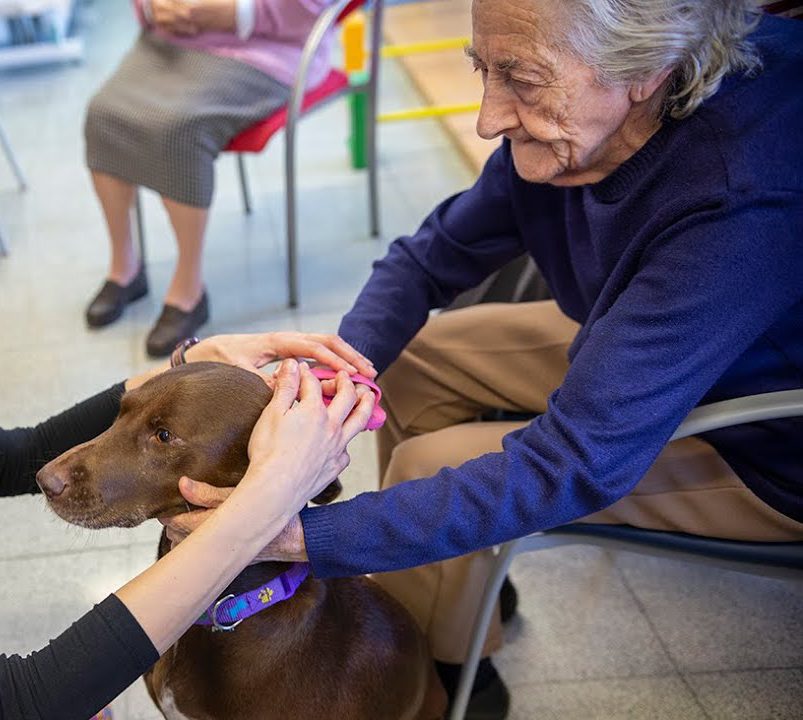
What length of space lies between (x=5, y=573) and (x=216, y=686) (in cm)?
87

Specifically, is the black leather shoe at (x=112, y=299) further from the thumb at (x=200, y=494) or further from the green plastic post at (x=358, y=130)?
the thumb at (x=200, y=494)

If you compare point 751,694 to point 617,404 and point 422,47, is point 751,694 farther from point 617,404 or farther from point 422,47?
point 422,47

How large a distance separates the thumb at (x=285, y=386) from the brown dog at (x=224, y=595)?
0.03 meters

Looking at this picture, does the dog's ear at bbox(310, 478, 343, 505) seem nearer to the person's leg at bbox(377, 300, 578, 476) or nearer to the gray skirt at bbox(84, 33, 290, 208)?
the person's leg at bbox(377, 300, 578, 476)

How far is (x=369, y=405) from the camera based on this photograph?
1125 millimetres

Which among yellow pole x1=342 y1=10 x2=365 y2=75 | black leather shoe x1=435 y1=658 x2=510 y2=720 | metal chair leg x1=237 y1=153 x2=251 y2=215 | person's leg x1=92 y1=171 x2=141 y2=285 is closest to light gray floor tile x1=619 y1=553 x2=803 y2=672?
black leather shoe x1=435 y1=658 x2=510 y2=720

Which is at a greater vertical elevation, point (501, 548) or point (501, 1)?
point (501, 1)

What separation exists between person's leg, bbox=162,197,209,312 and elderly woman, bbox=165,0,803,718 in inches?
60.6

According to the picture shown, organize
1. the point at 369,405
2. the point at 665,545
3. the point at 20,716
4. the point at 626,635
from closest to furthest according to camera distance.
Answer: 1. the point at 20,716
2. the point at 369,405
3. the point at 665,545
4. the point at 626,635

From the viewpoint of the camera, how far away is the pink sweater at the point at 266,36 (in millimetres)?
2463

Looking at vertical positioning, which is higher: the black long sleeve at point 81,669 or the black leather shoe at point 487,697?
the black long sleeve at point 81,669

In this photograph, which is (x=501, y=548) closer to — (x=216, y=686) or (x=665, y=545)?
(x=665, y=545)

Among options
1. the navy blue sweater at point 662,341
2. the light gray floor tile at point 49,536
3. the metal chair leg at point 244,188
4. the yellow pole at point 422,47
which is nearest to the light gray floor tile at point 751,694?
the navy blue sweater at point 662,341

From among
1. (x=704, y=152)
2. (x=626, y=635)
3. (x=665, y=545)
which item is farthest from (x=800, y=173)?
(x=626, y=635)
